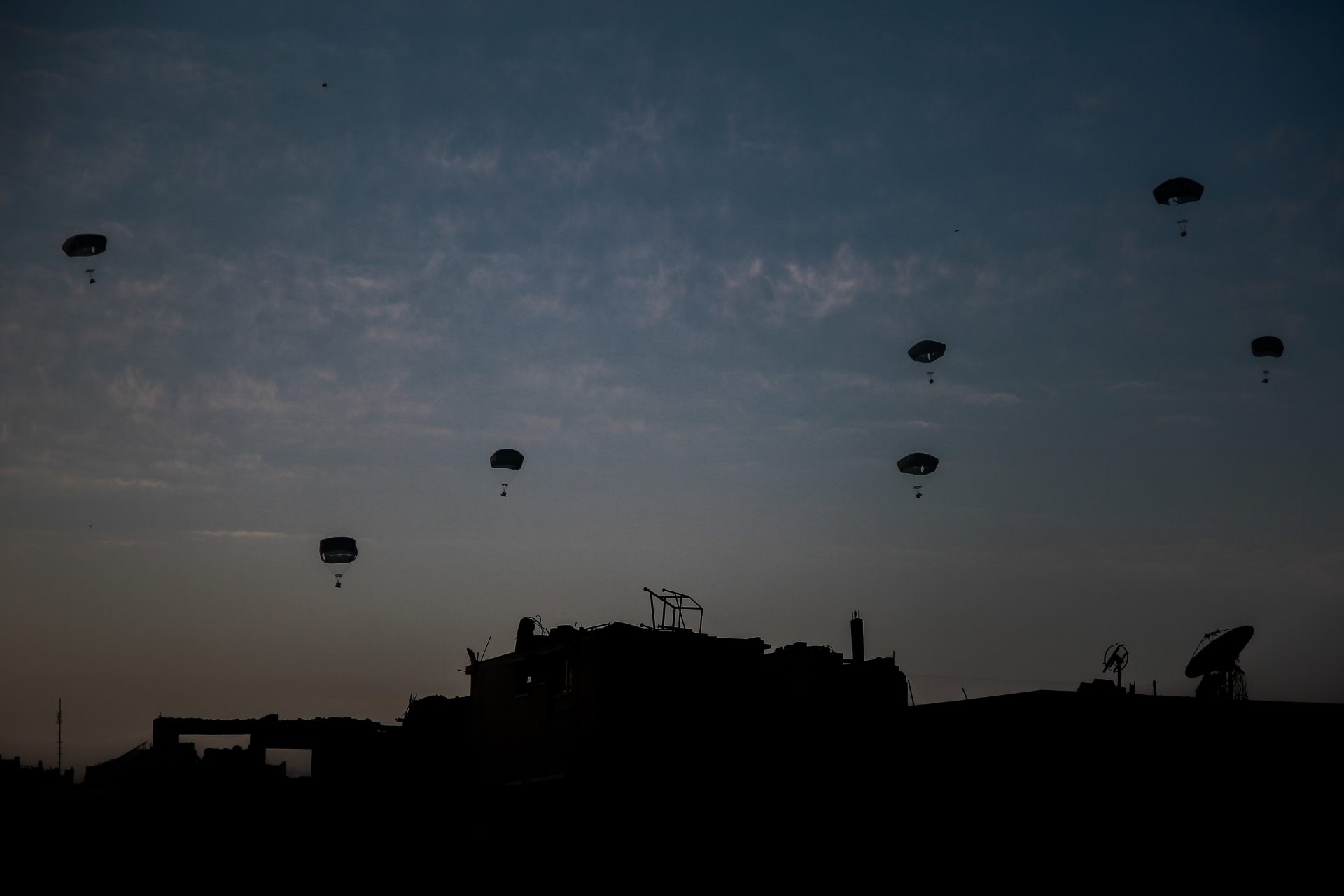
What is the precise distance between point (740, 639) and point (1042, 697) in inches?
694

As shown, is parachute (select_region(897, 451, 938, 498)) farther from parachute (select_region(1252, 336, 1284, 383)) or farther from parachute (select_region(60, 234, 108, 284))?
parachute (select_region(60, 234, 108, 284))

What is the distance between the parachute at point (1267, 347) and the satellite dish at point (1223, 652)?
15120mm

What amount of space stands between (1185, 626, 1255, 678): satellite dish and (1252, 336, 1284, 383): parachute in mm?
15120

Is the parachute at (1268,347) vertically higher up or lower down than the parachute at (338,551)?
higher up

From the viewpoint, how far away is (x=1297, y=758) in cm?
3244

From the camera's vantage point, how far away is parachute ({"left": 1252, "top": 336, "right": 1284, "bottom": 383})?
4897cm

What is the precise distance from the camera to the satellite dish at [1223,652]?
39750 millimetres

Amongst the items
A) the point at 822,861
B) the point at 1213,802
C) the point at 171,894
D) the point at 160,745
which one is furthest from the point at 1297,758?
the point at 160,745

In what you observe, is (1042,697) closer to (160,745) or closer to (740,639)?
(740,639)

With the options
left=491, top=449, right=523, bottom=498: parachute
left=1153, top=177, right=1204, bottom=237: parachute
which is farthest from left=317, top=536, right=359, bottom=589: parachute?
left=1153, top=177, right=1204, bottom=237: parachute

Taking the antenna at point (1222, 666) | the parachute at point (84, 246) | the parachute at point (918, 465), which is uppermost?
the parachute at point (84, 246)

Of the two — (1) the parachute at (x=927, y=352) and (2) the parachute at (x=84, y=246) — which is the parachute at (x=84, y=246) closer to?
(2) the parachute at (x=84, y=246)

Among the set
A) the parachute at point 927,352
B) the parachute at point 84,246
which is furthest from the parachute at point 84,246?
the parachute at point 927,352

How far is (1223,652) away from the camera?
3984 cm
